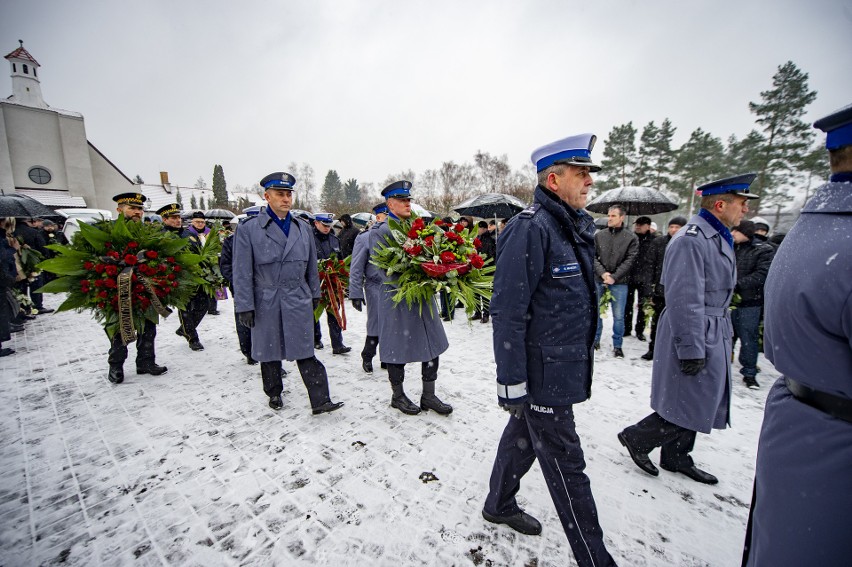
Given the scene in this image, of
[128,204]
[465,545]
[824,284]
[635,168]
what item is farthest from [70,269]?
[635,168]

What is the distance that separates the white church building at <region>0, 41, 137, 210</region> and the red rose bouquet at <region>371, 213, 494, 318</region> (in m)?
39.1

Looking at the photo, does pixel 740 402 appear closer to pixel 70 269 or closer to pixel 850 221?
pixel 850 221

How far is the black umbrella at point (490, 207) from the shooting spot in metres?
9.30

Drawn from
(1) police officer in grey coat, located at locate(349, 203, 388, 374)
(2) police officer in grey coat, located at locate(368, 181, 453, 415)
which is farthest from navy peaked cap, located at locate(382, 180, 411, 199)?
(1) police officer in grey coat, located at locate(349, 203, 388, 374)

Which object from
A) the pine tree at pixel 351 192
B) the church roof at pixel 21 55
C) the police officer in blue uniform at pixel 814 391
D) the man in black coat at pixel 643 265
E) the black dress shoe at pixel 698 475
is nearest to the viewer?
the police officer in blue uniform at pixel 814 391

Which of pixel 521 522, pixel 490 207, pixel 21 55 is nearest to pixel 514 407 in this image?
pixel 521 522

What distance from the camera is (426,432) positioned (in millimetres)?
3623

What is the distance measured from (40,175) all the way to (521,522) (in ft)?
143

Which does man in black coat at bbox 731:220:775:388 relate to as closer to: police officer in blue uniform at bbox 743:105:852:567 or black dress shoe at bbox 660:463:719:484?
black dress shoe at bbox 660:463:719:484

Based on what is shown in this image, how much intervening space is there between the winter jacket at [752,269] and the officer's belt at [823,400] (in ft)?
15.0

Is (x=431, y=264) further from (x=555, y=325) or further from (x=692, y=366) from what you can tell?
(x=692, y=366)

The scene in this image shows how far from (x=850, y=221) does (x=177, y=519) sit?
155 inches

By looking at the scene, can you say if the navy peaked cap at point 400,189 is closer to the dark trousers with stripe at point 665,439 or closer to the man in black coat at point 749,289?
the dark trousers with stripe at point 665,439

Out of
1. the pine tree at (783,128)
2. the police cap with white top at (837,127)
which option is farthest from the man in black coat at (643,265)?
the pine tree at (783,128)
